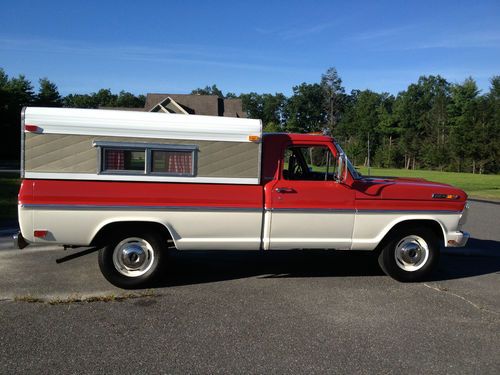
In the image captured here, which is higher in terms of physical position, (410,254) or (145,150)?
(145,150)

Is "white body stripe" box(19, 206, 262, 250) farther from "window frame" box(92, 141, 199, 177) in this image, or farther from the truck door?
"window frame" box(92, 141, 199, 177)

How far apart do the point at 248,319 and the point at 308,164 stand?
2543mm

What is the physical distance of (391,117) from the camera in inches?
3342

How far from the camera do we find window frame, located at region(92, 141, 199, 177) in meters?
5.46

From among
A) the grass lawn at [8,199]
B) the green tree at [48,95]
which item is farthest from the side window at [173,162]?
the green tree at [48,95]

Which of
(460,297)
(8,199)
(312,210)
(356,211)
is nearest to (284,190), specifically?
(312,210)

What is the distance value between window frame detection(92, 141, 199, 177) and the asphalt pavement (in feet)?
4.85

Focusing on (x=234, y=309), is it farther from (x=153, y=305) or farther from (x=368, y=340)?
(x=368, y=340)

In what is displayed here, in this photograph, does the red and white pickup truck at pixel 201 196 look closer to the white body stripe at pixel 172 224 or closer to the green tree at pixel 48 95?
the white body stripe at pixel 172 224

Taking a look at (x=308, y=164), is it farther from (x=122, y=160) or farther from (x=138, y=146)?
(x=122, y=160)

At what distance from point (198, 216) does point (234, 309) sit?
1.24m

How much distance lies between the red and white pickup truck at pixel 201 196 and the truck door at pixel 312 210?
0.04 feet

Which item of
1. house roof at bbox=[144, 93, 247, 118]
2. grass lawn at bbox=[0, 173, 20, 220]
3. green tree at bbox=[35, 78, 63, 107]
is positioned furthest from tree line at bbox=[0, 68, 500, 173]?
grass lawn at bbox=[0, 173, 20, 220]

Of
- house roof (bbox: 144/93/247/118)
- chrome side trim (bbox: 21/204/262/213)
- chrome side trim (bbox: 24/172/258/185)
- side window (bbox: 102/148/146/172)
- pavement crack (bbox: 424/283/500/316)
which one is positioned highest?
house roof (bbox: 144/93/247/118)
